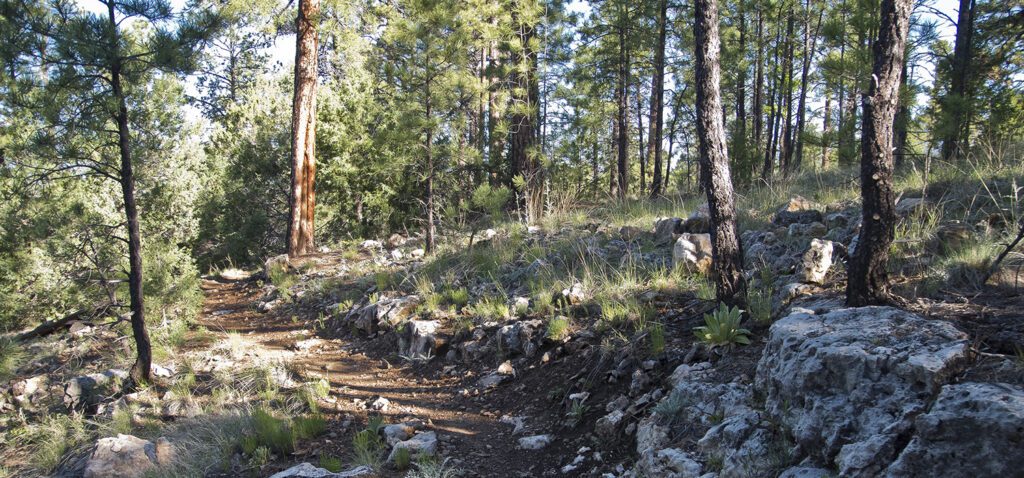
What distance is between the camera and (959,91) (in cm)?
870

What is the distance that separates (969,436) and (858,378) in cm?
57

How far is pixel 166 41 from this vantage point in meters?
5.99

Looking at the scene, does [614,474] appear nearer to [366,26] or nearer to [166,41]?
[166,41]

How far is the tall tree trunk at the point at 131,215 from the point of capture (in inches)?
231

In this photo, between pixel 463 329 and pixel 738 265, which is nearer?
pixel 738 265

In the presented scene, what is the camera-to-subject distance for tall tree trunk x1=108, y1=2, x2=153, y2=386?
588 cm

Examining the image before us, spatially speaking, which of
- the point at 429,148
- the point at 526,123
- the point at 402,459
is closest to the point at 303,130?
the point at 429,148

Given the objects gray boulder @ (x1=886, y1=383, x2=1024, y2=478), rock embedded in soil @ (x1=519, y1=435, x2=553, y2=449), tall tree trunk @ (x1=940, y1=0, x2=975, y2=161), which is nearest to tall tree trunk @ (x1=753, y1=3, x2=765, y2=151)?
tall tree trunk @ (x1=940, y1=0, x2=975, y2=161)

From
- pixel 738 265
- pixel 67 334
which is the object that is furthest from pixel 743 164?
pixel 67 334

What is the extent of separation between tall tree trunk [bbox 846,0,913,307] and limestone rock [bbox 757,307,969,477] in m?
0.40

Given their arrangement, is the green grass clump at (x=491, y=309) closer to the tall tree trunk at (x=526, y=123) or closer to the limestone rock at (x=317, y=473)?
the limestone rock at (x=317, y=473)

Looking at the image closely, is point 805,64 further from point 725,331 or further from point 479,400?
point 479,400

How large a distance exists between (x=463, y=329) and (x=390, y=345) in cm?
122

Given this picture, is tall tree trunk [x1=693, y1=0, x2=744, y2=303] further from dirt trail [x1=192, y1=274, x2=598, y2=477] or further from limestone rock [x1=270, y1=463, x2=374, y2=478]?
limestone rock [x1=270, y1=463, x2=374, y2=478]
